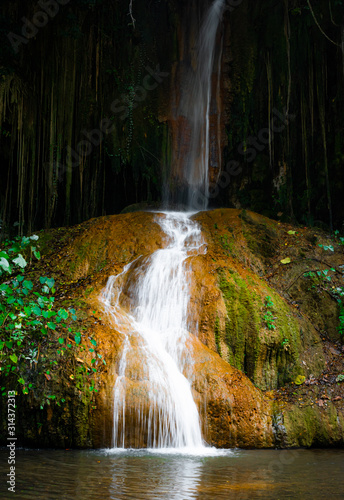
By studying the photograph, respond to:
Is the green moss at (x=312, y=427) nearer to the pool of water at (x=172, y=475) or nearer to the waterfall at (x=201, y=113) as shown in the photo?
the pool of water at (x=172, y=475)

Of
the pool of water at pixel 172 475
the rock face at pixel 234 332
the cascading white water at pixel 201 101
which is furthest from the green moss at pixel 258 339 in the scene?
the cascading white water at pixel 201 101

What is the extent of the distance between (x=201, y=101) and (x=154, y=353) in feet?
31.6

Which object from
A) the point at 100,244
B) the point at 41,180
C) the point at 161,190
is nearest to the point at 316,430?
the point at 100,244

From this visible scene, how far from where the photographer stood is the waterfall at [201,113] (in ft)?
41.6

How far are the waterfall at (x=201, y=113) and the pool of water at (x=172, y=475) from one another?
918 cm

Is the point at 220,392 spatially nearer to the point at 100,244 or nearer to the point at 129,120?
the point at 100,244

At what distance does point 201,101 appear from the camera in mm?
12922

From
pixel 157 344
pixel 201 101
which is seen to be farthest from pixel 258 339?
pixel 201 101

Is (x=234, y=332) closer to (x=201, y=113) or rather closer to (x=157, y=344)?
(x=157, y=344)

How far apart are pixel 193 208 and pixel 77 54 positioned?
5.32m

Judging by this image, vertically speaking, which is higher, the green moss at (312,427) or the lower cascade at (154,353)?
the lower cascade at (154,353)

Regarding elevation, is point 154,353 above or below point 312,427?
above

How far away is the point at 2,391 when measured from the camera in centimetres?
496

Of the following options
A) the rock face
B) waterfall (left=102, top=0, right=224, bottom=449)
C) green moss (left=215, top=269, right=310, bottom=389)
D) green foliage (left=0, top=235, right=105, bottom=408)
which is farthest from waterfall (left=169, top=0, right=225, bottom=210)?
green foliage (left=0, top=235, right=105, bottom=408)
